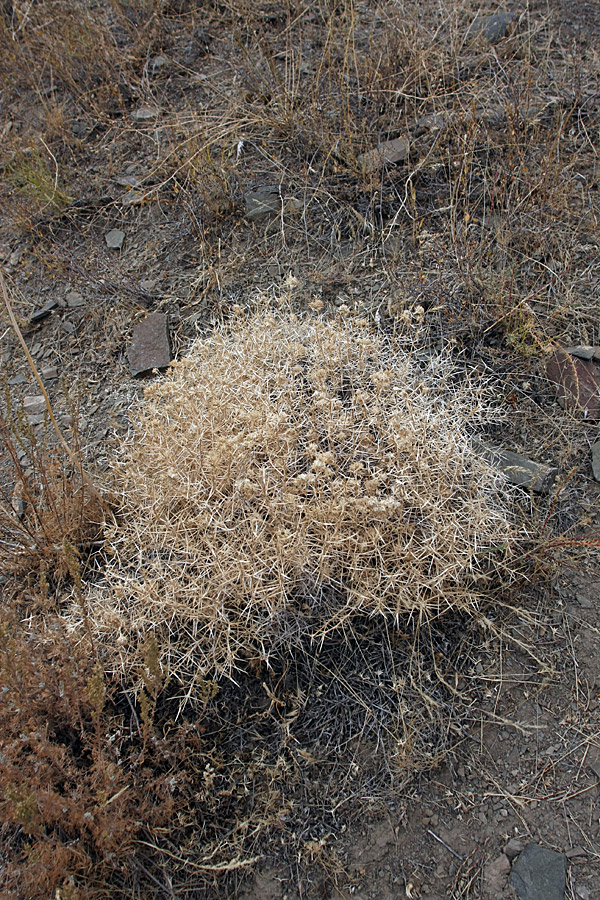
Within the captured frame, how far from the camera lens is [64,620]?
219 centimetres

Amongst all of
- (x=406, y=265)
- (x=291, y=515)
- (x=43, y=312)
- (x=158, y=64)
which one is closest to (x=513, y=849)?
(x=291, y=515)

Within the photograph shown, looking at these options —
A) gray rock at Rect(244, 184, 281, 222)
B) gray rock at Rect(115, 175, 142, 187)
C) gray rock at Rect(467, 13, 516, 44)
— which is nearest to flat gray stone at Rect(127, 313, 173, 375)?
gray rock at Rect(244, 184, 281, 222)

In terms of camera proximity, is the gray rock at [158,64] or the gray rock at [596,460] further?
the gray rock at [158,64]

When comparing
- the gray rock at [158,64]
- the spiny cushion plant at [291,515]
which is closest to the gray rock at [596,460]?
the spiny cushion plant at [291,515]

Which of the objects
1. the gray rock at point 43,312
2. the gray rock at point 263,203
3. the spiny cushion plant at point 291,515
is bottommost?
the spiny cushion plant at point 291,515

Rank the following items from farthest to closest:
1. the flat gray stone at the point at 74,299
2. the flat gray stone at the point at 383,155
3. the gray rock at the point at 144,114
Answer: the gray rock at the point at 144,114, the flat gray stone at the point at 74,299, the flat gray stone at the point at 383,155

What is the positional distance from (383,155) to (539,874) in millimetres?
3285

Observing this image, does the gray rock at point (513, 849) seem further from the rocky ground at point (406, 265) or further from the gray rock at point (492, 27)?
the gray rock at point (492, 27)

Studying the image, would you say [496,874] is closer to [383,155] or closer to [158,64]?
[383,155]

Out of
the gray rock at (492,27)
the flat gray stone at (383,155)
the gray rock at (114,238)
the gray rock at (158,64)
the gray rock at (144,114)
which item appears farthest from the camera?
the gray rock at (158,64)

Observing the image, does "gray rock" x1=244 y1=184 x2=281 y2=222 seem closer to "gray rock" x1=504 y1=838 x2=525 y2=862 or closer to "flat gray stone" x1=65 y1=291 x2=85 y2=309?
"flat gray stone" x1=65 y1=291 x2=85 y2=309

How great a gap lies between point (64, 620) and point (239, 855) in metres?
0.94

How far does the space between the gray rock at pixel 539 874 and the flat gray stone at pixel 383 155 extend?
10.2ft

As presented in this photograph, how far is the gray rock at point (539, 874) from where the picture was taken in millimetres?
1719
